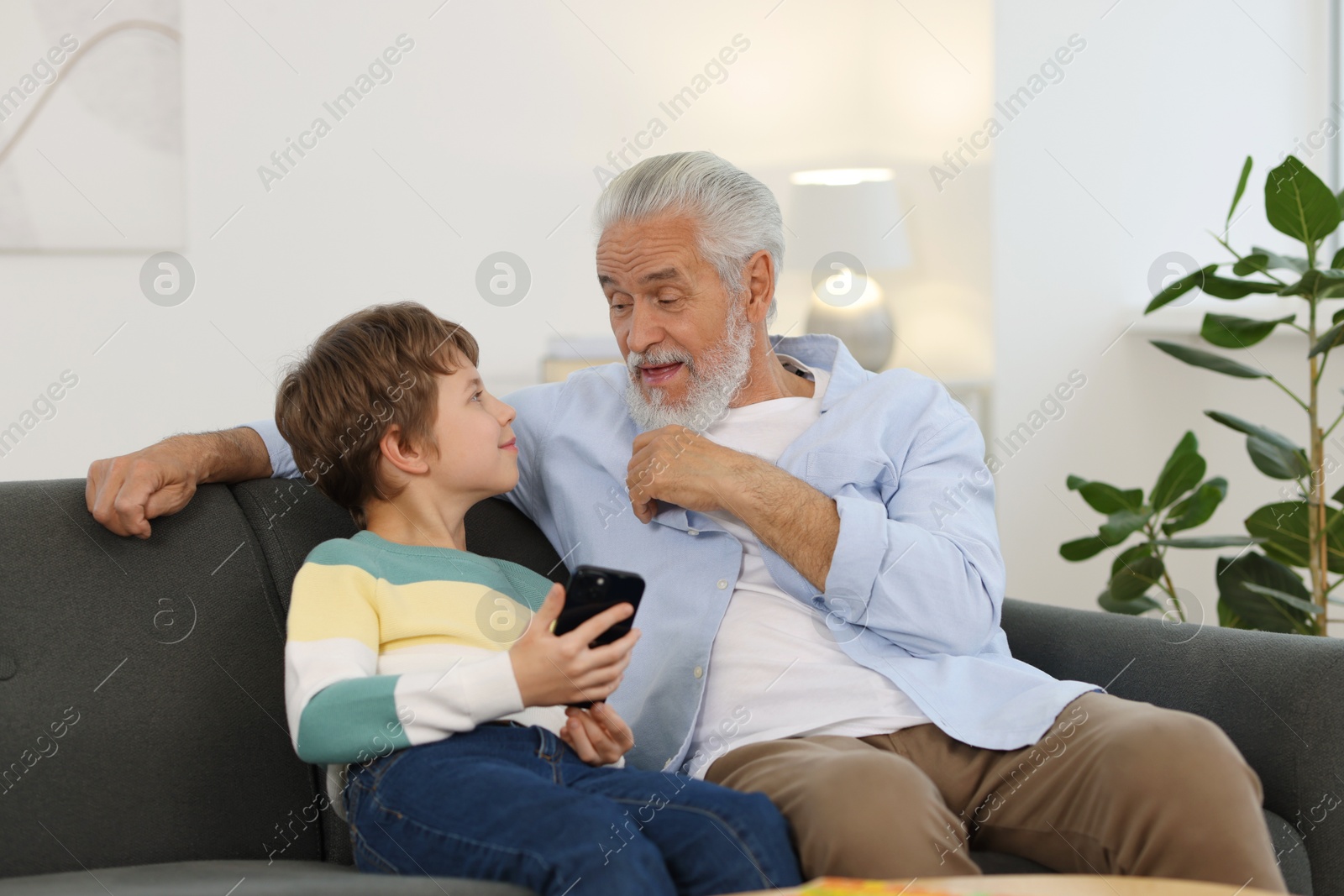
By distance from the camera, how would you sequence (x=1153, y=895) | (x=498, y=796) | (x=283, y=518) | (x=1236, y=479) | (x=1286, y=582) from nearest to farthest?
(x=1153, y=895) → (x=498, y=796) → (x=283, y=518) → (x=1286, y=582) → (x=1236, y=479)

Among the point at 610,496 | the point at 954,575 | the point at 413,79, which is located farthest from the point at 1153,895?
the point at 413,79

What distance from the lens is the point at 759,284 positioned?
184 cm

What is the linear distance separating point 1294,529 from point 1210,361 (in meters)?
0.37

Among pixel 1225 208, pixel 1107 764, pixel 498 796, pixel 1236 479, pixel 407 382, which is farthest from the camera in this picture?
pixel 1225 208

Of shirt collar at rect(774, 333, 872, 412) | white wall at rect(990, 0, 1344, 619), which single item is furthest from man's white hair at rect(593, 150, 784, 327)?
white wall at rect(990, 0, 1344, 619)

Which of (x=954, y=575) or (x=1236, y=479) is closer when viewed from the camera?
(x=954, y=575)

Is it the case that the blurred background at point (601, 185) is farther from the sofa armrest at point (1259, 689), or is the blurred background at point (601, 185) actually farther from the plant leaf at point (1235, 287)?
the sofa armrest at point (1259, 689)

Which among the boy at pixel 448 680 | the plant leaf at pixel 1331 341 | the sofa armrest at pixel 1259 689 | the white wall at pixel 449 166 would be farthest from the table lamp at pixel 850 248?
the boy at pixel 448 680

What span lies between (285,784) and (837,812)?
0.70 m

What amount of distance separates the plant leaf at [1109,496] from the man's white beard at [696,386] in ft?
3.43

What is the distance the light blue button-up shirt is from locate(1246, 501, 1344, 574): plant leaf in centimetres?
99

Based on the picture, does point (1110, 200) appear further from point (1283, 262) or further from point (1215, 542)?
point (1215, 542)

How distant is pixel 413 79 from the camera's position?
3.27 m

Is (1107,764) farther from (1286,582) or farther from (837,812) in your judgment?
(1286,582)
